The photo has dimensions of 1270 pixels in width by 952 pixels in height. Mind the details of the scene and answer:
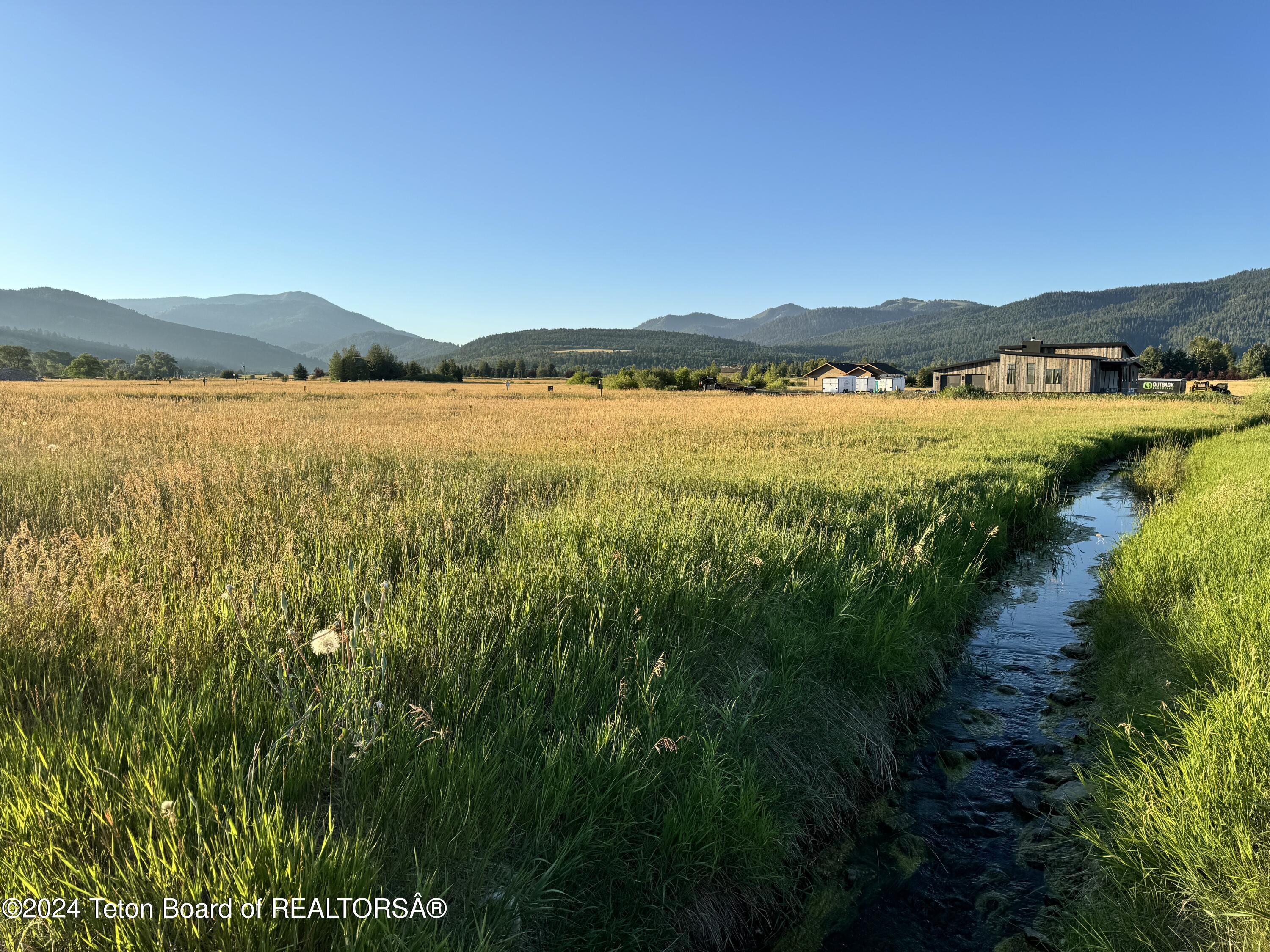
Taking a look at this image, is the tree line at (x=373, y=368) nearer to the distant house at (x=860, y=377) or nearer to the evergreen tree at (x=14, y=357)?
the distant house at (x=860, y=377)

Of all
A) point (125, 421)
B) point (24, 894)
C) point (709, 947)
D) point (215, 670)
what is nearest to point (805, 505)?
point (709, 947)

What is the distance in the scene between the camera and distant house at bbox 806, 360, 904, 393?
3834 inches

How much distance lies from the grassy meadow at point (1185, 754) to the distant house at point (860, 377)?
9119 centimetres

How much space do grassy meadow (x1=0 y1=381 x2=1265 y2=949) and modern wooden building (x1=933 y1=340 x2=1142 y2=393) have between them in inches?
2731

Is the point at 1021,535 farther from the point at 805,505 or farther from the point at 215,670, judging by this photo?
the point at 215,670

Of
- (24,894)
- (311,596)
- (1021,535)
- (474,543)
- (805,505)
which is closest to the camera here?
(24,894)

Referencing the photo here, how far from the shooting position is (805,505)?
347 inches

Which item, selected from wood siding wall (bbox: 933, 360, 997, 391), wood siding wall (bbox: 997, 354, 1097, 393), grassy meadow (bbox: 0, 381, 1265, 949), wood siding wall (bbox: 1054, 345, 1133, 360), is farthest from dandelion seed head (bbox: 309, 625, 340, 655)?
wood siding wall (bbox: 1054, 345, 1133, 360)

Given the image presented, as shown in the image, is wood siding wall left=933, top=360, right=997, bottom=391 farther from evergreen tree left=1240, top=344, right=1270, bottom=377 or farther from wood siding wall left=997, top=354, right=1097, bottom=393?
evergreen tree left=1240, top=344, right=1270, bottom=377

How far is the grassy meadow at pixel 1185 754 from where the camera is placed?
3.10 meters

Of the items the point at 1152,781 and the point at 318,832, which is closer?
the point at 318,832

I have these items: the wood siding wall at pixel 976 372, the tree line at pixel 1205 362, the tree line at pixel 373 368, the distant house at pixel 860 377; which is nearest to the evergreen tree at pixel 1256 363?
the tree line at pixel 1205 362

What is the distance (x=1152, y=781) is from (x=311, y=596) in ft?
18.4

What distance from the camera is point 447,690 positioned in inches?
141
